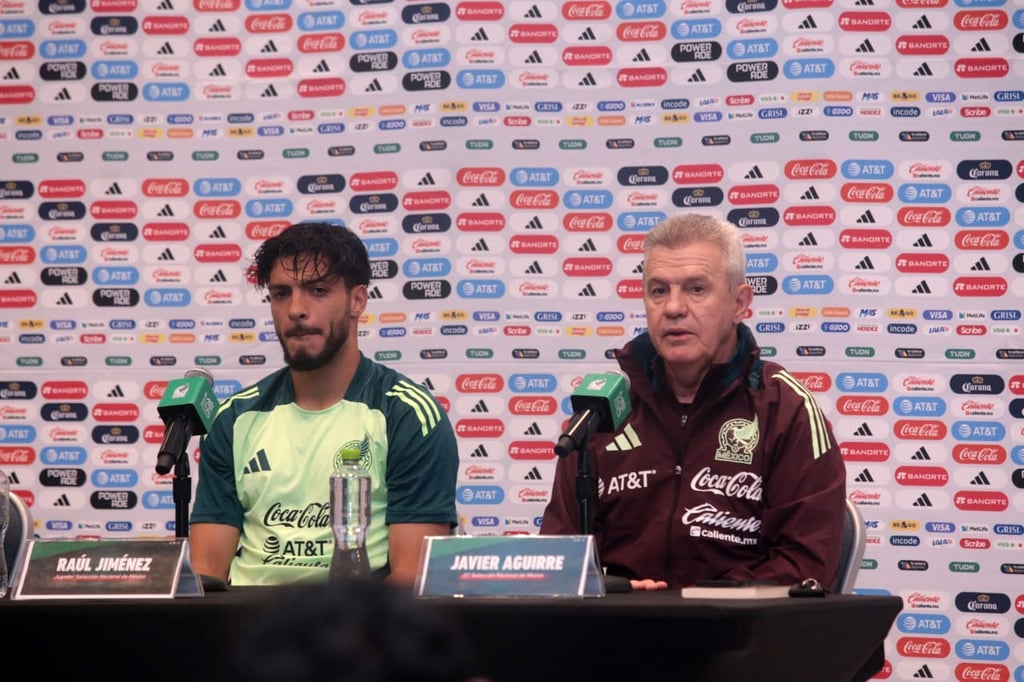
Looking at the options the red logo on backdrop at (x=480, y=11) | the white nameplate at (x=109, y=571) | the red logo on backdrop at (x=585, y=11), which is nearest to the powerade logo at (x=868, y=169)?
the red logo on backdrop at (x=585, y=11)

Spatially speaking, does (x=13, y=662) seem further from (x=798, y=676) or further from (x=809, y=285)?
(x=809, y=285)

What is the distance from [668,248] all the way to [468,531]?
6.42ft

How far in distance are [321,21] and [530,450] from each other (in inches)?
71.1

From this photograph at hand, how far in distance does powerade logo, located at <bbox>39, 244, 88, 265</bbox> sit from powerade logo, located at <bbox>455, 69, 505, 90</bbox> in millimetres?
1589

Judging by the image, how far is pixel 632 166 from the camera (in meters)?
4.57

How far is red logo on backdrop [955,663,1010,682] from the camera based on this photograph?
4.32m

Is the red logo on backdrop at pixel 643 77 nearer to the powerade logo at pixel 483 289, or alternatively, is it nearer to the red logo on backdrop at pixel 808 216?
the red logo on backdrop at pixel 808 216

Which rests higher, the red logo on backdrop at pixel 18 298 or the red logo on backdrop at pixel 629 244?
the red logo on backdrop at pixel 629 244

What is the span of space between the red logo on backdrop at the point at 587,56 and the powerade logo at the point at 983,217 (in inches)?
54.4

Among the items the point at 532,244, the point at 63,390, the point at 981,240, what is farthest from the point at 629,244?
the point at 63,390

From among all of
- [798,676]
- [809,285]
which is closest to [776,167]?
[809,285]

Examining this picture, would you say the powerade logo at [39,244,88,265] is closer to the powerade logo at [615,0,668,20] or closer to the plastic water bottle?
the powerade logo at [615,0,668,20]

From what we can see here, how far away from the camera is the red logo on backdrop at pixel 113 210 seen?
4.77 m

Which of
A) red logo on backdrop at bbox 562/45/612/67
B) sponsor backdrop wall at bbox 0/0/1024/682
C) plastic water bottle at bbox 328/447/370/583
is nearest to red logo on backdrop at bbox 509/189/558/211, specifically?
sponsor backdrop wall at bbox 0/0/1024/682
